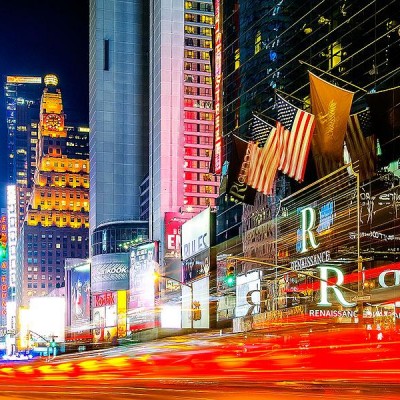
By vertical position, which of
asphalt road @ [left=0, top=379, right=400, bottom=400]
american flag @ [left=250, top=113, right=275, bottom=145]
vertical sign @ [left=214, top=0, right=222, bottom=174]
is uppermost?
vertical sign @ [left=214, top=0, right=222, bottom=174]

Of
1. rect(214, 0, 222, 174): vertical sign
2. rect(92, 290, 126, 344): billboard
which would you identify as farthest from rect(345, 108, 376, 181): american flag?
rect(92, 290, 126, 344): billboard

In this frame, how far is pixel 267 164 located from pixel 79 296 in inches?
4355

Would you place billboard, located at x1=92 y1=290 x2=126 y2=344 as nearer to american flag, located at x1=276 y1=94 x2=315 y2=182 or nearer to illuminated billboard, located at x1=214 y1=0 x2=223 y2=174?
illuminated billboard, located at x1=214 y1=0 x2=223 y2=174

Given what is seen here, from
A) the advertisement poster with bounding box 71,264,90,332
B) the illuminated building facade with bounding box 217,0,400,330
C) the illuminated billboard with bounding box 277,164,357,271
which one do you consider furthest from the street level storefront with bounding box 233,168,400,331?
the advertisement poster with bounding box 71,264,90,332

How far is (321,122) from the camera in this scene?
61625 mm

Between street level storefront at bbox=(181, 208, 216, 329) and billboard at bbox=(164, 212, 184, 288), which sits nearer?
street level storefront at bbox=(181, 208, 216, 329)

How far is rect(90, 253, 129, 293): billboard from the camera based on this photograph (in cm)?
16127

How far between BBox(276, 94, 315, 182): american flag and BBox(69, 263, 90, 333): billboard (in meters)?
109

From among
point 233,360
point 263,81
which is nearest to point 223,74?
point 263,81

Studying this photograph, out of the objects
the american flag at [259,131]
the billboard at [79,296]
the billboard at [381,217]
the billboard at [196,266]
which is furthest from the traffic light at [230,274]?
the billboard at [79,296]

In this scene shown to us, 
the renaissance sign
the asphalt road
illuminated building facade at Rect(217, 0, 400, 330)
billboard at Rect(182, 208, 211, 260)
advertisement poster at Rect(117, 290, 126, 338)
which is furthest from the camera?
advertisement poster at Rect(117, 290, 126, 338)

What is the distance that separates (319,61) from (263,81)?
1437 centimetres

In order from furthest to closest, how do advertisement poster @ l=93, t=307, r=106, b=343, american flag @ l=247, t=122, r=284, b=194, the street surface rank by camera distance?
1. advertisement poster @ l=93, t=307, r=106, b=343
2. american flag @ l=247, t=122, r=284, b=194
3. the street surface

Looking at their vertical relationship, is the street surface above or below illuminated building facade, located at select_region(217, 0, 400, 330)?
below
